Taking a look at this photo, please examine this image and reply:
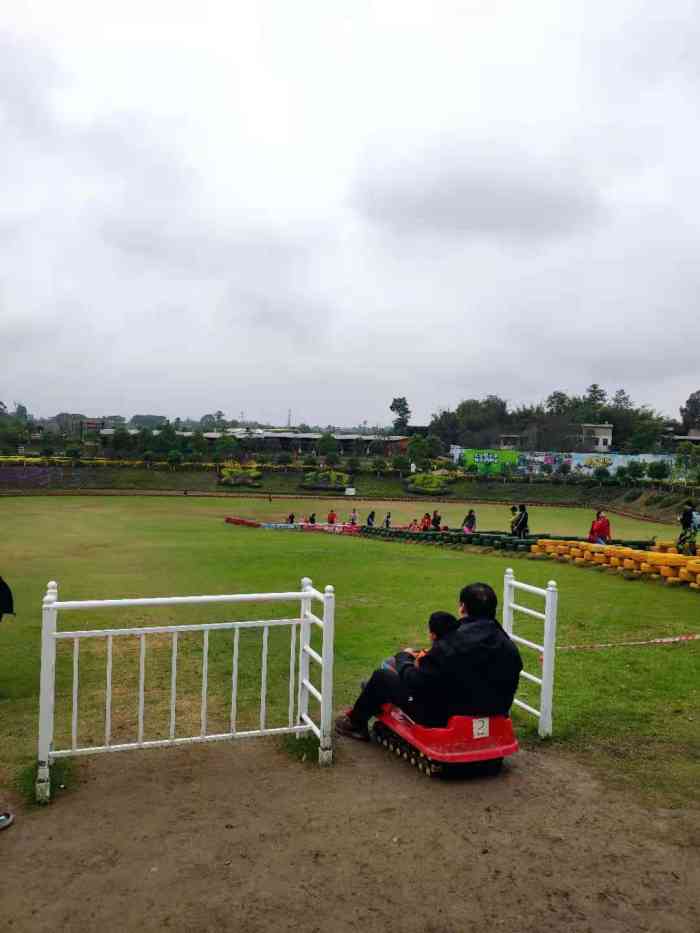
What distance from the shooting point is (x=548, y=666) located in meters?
5.09

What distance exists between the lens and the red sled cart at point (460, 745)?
169 inches

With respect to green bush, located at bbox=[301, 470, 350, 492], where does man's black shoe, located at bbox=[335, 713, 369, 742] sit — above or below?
above

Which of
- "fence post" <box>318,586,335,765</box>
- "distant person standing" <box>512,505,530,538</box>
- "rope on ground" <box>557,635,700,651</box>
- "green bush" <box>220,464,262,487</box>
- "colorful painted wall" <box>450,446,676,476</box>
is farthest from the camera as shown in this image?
"colorful painted wall" <box>450,446,676,476</box>

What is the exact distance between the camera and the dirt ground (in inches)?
121

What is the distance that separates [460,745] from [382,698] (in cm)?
65

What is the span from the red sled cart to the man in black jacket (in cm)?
6

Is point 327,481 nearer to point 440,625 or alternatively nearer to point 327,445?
point 327,445

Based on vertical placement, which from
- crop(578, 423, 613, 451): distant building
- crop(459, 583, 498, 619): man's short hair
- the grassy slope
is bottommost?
the grassy slope

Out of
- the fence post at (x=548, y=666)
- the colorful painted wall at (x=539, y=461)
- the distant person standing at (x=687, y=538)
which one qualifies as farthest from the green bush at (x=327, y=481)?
the fence post at (x=548, y=666)

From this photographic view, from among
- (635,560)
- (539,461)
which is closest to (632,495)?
(539,461)

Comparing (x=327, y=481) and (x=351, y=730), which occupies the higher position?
(x=351, y=730)

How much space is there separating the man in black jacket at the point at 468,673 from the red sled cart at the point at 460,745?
0.19ft

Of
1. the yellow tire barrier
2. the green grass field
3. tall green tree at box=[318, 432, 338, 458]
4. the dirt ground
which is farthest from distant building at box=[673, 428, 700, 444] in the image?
the dirt ground

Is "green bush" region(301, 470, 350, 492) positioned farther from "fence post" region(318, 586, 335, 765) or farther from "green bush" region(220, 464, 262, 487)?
"fence post" region(318, 586, 335, 765)
